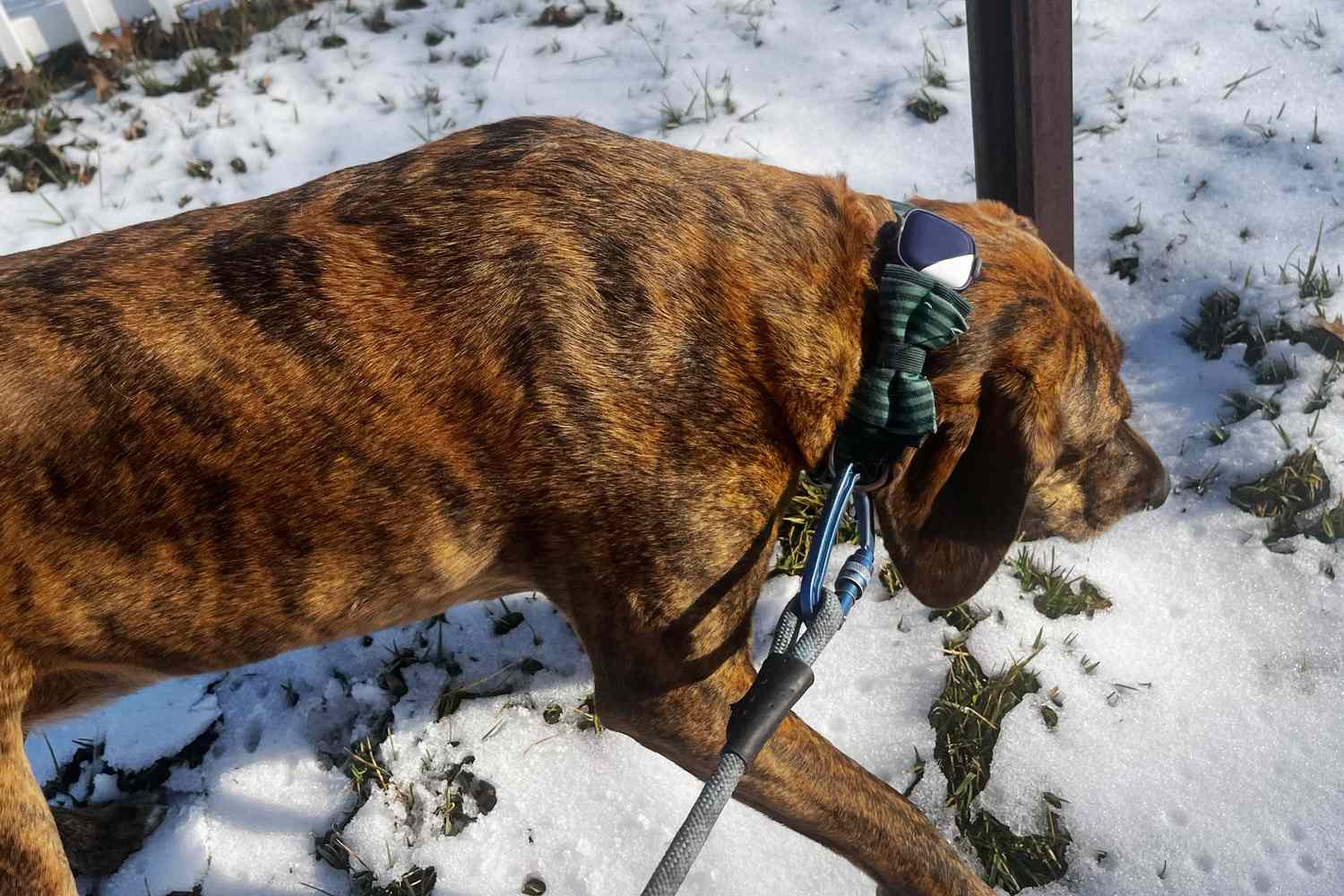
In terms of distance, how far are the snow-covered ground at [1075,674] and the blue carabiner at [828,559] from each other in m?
0.96

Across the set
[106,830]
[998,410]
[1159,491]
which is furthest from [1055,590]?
[106,830]

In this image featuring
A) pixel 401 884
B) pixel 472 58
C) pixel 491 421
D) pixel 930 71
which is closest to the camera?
pixel 491 421

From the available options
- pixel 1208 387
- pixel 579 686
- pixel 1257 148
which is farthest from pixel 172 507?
pixel 1257 148

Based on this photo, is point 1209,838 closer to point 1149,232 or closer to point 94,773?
point 1149,232

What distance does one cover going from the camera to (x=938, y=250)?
6.77ft

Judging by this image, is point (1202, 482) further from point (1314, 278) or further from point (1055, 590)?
point (1314, 278)

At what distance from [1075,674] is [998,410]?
1.09m

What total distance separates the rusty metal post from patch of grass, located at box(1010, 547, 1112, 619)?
109cm

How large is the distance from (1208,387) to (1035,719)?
4.48ft

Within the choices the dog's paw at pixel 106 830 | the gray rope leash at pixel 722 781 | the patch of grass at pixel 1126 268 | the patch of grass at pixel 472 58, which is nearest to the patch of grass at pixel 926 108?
the patch of grass at pixel 1126 268

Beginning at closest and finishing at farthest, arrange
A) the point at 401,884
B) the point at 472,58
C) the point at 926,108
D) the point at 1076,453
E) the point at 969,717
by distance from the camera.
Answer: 1. the point at 1076,453
2. the point at 401,884
3. the point at 969,717
4. the point at 926,108
5. the point at 472,58

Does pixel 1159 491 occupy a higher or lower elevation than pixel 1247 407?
higher

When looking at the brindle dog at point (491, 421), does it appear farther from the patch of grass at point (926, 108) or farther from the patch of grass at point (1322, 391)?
the patch of grass at point (926, 108)

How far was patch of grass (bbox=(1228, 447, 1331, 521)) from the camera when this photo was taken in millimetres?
3043
